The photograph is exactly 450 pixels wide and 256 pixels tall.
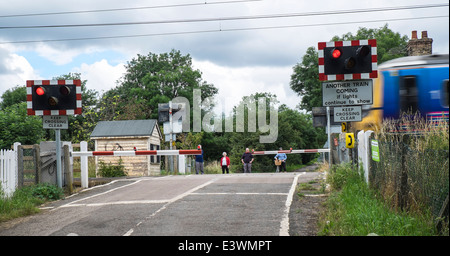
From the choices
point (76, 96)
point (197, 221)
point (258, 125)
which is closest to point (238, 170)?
point (258, 125)

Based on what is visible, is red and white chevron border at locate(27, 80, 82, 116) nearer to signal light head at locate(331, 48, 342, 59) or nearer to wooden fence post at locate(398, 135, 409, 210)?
signal light head at locate(331, 48, 342, 59)

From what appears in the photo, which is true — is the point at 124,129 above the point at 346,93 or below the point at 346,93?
below

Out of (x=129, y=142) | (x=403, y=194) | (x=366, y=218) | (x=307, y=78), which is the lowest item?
(x=366, y=218)

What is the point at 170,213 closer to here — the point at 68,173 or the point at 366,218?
the point at 366,218

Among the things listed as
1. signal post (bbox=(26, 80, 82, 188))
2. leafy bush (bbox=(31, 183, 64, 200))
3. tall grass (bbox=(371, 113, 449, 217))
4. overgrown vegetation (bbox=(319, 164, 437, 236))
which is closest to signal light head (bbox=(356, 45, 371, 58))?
tall grass (bbox=(371, 113, 449, 217))

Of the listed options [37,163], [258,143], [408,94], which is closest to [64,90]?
[37,163]

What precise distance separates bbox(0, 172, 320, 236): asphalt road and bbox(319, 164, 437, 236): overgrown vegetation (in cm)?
76

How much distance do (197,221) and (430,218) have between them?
3.58 metres

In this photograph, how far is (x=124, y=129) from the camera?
2839 centimetres

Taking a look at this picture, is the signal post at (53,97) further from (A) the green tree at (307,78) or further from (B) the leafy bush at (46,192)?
(A) the green tree at (307,78)

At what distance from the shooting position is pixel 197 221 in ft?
25.8

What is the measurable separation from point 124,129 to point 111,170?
3.66 metres

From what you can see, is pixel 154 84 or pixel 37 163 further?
pixel 154 84

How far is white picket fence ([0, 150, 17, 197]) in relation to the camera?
10.9 metres
